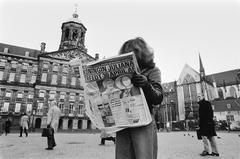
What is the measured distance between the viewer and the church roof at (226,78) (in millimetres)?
57300

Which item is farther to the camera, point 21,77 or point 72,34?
point 72,34

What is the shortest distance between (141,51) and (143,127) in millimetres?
765

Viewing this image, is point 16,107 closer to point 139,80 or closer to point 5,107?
point 5,107

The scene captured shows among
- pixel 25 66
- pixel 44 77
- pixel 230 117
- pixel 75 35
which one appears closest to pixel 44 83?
pixel 44 77

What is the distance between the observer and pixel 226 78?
59.8m

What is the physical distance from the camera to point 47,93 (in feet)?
118

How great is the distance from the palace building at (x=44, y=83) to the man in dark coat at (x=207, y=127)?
33.5 m

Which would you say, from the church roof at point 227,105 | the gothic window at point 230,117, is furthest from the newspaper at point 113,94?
the church roof at point 227,105

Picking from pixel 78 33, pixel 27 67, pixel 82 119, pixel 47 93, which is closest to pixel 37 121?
pixel 47 93

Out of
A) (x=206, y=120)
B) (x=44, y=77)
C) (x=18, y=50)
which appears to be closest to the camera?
(x=206, y=120)

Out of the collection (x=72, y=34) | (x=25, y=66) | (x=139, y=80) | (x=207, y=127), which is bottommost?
(x=207, y=127)

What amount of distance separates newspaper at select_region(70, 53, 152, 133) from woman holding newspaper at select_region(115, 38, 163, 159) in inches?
3.8

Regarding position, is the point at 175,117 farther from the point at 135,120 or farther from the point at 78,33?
the point at 135,120

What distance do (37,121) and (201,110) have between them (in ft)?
116
